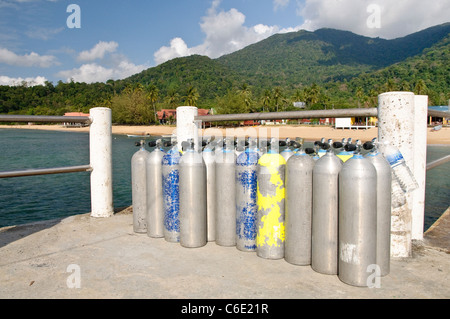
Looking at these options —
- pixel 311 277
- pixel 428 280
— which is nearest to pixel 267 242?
pixel 311 277

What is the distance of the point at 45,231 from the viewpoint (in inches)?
170

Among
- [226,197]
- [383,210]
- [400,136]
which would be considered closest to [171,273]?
[226,197]

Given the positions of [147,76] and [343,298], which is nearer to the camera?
[343,298]

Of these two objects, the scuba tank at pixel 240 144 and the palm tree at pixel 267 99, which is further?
the palm tree at pixel 267 99

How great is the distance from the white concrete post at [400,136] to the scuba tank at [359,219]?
65 centimetres

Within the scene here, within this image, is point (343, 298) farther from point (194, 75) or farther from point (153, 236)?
point (194, 75)

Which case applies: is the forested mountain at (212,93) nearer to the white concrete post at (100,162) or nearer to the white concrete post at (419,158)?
the white concrete post at (419,158)

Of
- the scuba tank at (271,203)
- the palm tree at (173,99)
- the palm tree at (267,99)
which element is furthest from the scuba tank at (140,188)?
the palm tree at (173,99)

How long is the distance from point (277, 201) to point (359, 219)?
0.75 meters

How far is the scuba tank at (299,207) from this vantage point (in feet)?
9.91

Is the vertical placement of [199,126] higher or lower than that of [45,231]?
higher

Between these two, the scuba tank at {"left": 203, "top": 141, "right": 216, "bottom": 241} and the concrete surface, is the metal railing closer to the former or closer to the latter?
the concrete surface
